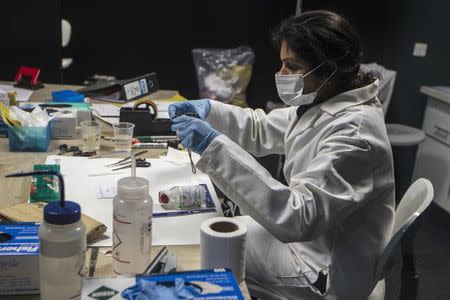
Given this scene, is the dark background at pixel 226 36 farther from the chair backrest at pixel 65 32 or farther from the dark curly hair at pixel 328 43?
the dark curly hair at pixel 328 43

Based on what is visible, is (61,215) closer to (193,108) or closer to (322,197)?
(322,197)

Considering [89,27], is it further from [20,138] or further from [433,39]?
[433,39]

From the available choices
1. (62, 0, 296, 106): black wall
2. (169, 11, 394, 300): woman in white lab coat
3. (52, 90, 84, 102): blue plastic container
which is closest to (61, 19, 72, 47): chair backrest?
(62, 0, 296, 106): black wall

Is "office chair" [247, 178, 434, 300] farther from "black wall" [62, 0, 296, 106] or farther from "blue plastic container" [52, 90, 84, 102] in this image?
"black wall" [62, 0, 296, 106]

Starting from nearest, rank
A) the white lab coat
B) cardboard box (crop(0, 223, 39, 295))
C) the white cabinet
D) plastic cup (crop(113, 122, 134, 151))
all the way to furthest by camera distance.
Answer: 1. cardboard box (crop(0, 223, 39, 295))
2. the white lab coat
3. plastic cup (crop(113, 122, 134, 151))
4. the white cabinet

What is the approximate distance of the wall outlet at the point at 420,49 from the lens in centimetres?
363

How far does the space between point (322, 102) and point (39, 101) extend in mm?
1342

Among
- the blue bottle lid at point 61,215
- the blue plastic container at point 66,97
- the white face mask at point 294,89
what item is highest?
the white face mask at point 294,89

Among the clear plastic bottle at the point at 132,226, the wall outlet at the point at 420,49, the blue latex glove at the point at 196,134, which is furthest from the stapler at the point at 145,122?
the wall outlet at the point at 420,49

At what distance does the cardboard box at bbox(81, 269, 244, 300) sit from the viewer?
0.74 meters

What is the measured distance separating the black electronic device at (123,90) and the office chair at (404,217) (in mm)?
1363

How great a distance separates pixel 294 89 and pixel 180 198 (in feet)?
1.52

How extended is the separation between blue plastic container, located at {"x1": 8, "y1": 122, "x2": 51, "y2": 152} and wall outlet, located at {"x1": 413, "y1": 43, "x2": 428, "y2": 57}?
2890 mm

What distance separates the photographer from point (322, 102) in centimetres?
141
